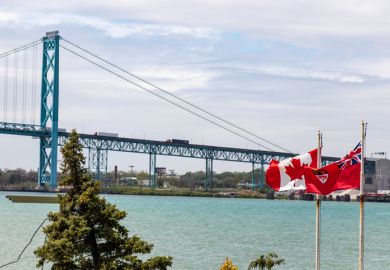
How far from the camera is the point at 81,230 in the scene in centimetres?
1585

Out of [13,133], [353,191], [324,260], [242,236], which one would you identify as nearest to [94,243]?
[353,191]

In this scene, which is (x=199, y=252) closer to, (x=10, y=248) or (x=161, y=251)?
(x=161, y=251)

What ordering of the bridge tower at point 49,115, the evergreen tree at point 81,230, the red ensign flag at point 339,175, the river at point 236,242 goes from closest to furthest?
the evergreen tree at point 81,230
the red ensign flag at point 339,175
the river at point 236,242
the bridge tower at point 49,115

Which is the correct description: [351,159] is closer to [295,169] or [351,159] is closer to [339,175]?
[339,175]

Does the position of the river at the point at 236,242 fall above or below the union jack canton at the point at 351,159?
below

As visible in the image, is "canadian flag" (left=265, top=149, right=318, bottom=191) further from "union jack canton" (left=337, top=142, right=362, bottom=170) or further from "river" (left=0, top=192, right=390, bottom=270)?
"river" (left=0, top=192, right=390, bottom=270)

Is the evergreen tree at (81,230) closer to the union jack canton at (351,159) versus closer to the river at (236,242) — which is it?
the union jack canton at (351,159)

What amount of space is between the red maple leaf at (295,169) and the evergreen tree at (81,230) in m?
3.29

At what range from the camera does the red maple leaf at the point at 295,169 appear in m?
17.2

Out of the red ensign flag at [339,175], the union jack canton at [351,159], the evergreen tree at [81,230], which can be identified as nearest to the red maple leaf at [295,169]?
the red ensign flag at [339,175]

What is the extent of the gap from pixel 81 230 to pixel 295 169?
4.48 m

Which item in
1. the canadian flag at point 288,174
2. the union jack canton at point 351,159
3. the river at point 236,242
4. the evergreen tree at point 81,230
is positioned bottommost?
the river at point 236,242

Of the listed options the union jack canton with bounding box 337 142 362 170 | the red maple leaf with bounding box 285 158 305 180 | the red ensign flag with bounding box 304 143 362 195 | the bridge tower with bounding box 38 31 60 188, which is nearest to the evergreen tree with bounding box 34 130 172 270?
the red maple leaf with bounding box 285 158 305 180

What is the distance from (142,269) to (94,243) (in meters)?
1.17
